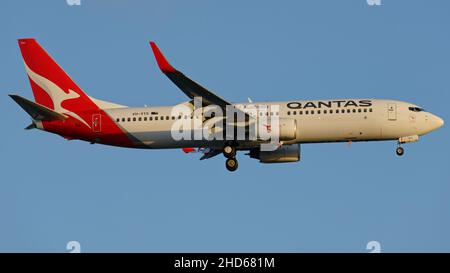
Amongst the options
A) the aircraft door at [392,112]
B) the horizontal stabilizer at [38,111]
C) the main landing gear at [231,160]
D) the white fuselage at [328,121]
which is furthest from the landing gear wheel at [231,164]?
the horizontal stabilizer at [38,111]

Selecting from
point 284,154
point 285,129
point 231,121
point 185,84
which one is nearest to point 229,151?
point 231,121

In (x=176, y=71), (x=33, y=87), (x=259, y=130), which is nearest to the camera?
(x=176, y=71)

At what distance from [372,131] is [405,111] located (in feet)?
9.52

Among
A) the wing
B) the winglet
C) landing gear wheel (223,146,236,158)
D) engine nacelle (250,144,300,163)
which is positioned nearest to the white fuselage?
landing gear wheel (223,146,236,158)

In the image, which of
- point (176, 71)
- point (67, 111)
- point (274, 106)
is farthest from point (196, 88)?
point (67, 111)

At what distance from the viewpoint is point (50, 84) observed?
68000mm

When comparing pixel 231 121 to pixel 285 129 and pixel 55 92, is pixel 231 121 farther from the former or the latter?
pixel 55 92

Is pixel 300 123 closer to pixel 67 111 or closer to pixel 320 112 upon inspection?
pixel 320 112

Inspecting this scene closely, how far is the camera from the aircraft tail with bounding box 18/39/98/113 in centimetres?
6725

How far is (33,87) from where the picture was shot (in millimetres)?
68250

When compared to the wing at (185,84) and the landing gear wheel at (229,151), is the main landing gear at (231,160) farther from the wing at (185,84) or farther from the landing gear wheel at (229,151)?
the wing at (185,84)

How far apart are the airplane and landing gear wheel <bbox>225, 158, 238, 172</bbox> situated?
0.07 metres

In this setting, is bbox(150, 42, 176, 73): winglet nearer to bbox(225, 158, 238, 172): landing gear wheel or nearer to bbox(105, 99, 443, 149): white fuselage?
bbox(105, 99, 443, 149): white fuselage

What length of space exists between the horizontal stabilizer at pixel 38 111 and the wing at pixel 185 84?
10572 millimetres
